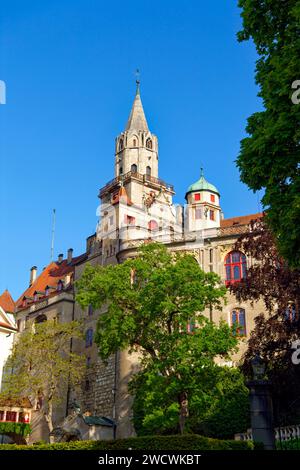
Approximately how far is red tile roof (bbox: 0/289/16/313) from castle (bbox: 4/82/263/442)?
0.72 metres

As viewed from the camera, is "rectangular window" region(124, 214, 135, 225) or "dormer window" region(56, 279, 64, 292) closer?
"rectangular window" region(124, 214, 135, 225)

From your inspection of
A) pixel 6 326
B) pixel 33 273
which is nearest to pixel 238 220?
pixel 6 326

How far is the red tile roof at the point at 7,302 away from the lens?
64.5 m

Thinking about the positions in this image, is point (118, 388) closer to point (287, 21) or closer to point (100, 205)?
point (100, 205)

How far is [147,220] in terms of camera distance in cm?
5534

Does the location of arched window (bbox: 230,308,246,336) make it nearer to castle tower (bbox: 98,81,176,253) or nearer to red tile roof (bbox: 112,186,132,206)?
castle tower (bbox: 98,81,176,253)

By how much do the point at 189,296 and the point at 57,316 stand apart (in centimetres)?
2695

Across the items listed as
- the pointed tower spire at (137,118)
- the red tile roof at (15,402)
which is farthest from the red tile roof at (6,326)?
the pointed tower spire at (137,118)

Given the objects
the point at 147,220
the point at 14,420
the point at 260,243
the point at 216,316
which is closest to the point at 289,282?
the point at 260,243

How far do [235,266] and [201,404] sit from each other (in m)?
17.4

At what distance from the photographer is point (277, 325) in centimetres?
2467

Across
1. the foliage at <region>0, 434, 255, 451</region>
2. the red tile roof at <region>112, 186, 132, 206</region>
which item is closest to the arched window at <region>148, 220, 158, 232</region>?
the red tile roof at <region>112, 186, 132, 206</region>

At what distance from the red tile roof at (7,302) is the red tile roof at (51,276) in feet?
2.39

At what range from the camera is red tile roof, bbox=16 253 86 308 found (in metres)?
63.8
